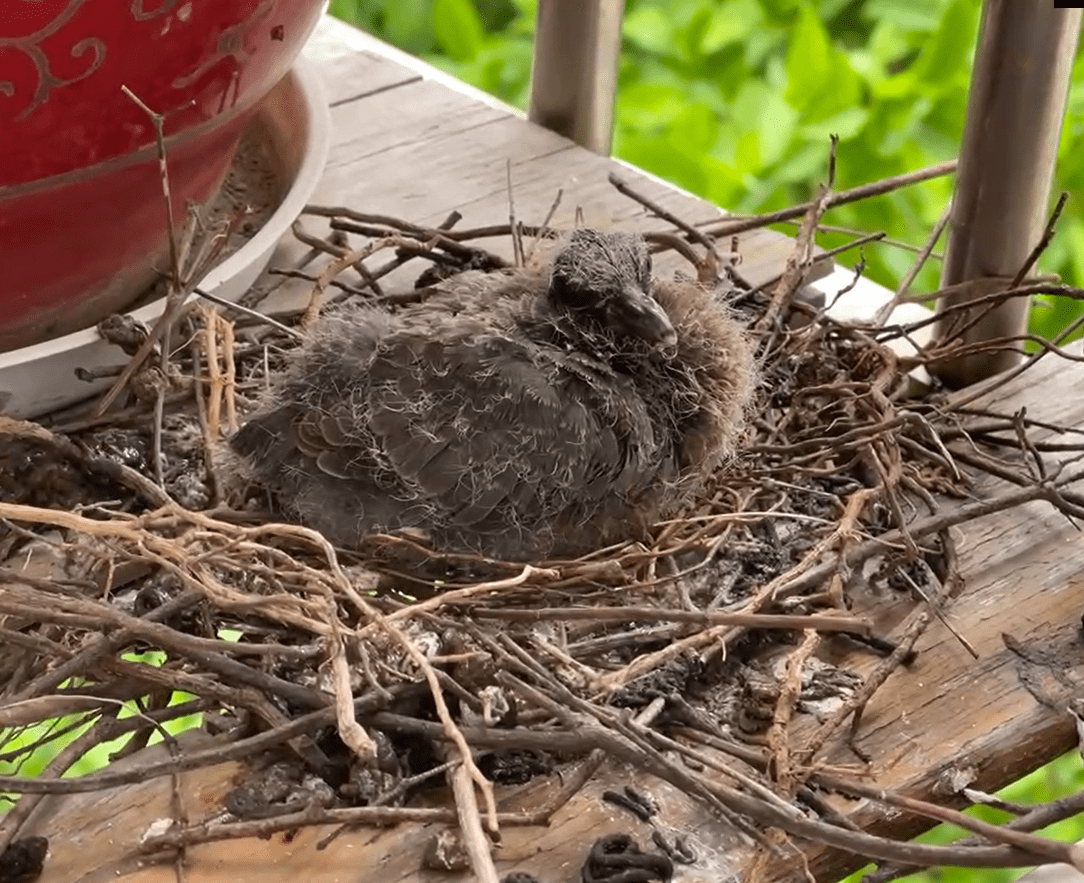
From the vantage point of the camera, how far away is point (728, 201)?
7.84ft

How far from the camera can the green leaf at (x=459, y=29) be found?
2.72 metres

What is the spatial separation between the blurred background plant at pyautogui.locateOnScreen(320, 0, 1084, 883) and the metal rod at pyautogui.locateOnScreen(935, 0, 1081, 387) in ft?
2.46

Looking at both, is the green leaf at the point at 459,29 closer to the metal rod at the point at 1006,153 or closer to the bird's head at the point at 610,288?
the metal rod at the point at 1006,153

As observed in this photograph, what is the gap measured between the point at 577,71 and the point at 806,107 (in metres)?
0.71

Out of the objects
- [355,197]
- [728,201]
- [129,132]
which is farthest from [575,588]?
[728,201]

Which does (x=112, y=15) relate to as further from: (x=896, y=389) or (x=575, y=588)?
(x=896, y=389)

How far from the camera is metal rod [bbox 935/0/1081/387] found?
1.31m

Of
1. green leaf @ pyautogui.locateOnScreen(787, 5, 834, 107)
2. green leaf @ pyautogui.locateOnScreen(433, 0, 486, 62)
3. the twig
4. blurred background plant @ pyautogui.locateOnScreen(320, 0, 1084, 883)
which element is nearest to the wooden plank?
the twig

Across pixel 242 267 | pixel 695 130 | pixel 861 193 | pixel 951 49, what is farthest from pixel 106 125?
pixel 951 49

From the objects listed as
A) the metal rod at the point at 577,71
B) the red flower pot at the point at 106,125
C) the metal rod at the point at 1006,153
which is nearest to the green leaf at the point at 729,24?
the metal rod at the point at 577,71

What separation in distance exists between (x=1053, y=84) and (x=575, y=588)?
0.59 metres

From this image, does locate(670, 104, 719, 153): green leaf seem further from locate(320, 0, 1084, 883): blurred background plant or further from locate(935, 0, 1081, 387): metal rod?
locate(935, 0, 1081, 387): metal rod

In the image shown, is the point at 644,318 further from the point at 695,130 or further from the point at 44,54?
the point at 695,130

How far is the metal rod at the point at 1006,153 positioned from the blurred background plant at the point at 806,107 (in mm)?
750
